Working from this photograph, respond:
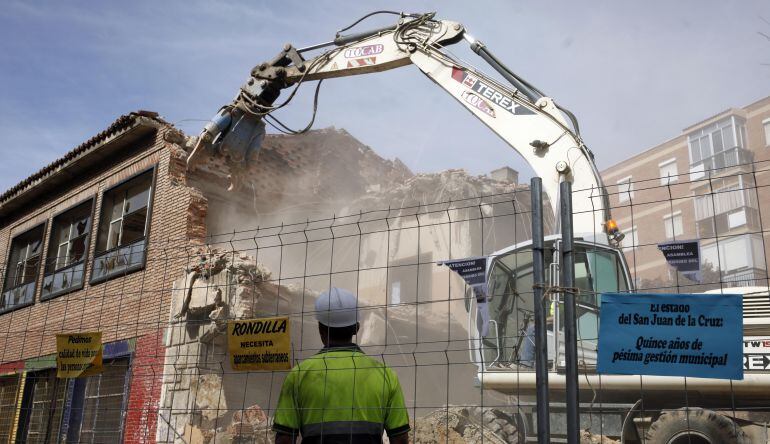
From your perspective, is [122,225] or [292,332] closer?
[292,332]

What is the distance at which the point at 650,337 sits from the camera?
3.21 metres

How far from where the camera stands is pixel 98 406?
12266mm

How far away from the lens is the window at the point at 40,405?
13.7m

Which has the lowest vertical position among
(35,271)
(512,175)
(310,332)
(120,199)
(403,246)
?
(310,332)

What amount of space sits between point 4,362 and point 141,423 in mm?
6289

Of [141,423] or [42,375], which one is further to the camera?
[42,375]

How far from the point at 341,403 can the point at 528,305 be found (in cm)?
557

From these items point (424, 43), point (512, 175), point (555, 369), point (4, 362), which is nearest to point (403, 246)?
point (512, 175)

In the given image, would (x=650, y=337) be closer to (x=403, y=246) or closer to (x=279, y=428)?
(x=279, y=428)

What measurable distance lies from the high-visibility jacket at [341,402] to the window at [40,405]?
39.5 feet

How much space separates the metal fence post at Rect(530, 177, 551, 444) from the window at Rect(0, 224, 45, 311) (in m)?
15.6

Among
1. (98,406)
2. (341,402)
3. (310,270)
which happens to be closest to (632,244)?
(98,406)

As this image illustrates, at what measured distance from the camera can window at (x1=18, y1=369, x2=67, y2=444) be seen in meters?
13.7

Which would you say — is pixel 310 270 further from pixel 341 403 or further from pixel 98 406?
pixel 341 403
